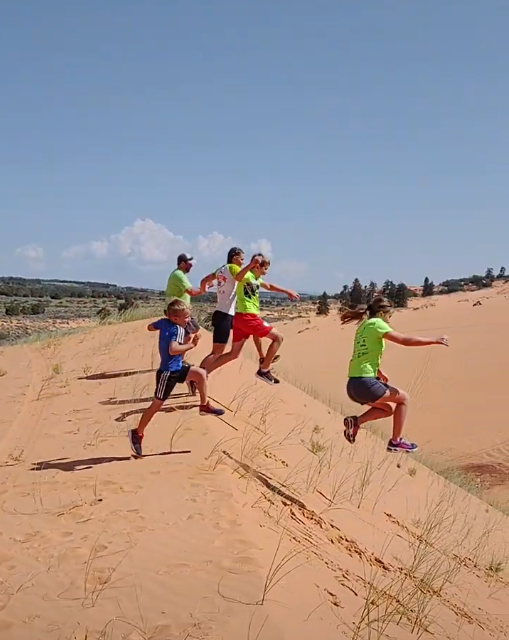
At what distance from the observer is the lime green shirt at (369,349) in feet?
21.2

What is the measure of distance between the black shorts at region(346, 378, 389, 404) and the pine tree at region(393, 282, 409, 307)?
28573mm

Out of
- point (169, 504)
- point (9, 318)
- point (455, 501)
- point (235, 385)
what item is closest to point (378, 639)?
point (169, 504)

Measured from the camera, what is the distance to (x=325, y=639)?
11.5 ft

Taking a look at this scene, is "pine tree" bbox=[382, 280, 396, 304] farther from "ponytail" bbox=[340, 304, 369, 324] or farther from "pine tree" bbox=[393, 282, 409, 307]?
"ponytail" bbox=[340, 304, 369, 324]

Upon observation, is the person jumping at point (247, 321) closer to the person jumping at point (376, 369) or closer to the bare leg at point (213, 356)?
the bare leg at point (213, 356)

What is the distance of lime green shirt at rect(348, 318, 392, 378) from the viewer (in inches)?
254

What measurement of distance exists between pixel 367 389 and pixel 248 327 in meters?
2.23

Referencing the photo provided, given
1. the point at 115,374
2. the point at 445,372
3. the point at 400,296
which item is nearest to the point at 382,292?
the point at 400,296

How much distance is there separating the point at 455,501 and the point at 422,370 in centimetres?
1116

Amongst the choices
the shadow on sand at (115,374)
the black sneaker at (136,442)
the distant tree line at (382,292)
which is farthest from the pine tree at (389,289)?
the black sneaker at (136,442)

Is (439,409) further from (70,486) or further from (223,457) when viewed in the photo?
(70,486)

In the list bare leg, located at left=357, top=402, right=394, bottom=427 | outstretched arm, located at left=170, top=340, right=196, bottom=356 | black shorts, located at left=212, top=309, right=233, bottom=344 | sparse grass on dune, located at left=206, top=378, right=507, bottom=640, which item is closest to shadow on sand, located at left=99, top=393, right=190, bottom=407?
sparse grass on dune, located at left=206, top=378, right=507, bottom=640

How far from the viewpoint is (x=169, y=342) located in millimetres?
6332

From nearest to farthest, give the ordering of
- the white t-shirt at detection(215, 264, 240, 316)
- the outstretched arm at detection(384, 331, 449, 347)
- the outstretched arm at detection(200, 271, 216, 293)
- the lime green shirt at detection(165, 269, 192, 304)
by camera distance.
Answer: the outstretched arm at detection(384, 331, 449, 347) < the white t-shirt at detection(215, 264, 240, 316) < the outstretched arm at detection(200, 271, 216, 293) < the lime green shirt at detection(165, 269, 192, 304)
